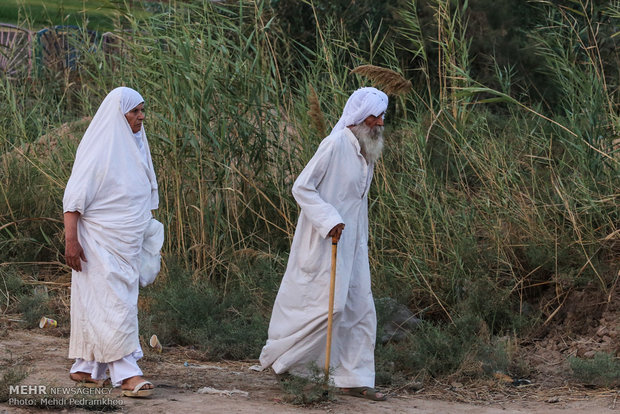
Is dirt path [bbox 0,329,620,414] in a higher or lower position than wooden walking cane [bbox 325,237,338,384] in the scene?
lower

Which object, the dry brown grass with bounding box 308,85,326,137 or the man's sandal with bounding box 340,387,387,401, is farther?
the dry brown grass with bounding box 308,85,326,137

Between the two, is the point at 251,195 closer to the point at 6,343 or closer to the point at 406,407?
the point at 6,343

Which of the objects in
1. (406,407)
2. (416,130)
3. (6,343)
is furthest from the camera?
(416,130)

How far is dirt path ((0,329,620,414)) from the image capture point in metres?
4.97

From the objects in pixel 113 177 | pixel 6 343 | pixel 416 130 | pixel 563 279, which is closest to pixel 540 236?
pixel 563 279

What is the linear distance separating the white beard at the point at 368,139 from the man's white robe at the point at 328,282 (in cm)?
4

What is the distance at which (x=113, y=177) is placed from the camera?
5160 mm

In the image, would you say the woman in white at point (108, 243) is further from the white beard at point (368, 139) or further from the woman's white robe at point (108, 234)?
the white beard at point (368, 139)

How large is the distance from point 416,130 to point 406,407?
9.53ft

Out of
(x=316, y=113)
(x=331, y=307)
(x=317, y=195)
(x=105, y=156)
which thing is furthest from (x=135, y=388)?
(x=316, y=113)

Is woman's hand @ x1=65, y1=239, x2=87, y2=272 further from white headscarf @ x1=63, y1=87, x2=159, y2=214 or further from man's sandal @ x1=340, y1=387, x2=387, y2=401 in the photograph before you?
man's sandal @ x1=340, y1=387, x2=387, y2=401

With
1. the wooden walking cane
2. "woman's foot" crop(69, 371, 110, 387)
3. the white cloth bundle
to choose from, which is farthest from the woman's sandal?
the wooden walking cane

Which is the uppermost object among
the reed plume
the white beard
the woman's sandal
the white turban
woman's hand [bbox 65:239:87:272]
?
the reed plume

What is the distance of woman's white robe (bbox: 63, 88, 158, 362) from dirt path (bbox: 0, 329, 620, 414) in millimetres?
319
